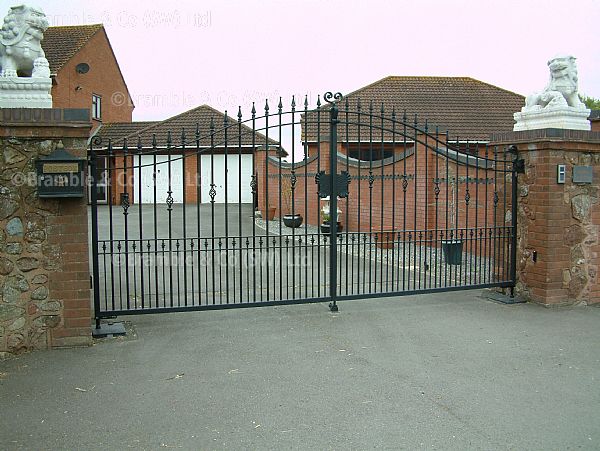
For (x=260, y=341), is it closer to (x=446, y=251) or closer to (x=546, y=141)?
(x=546, y=141)

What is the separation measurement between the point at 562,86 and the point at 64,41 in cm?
2834

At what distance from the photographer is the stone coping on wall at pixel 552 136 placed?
737 cm

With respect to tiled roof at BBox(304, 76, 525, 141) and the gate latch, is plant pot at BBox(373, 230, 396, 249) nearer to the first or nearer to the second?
the gate latch

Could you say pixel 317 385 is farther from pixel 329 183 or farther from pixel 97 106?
pixel 97 106

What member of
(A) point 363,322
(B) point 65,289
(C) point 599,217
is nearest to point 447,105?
(C) point 599,217

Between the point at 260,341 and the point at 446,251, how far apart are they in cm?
489

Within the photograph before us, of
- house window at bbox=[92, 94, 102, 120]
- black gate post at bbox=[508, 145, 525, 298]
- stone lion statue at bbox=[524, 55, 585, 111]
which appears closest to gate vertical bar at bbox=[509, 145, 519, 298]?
black gate post at bbox=[508, 145, 525, 298]

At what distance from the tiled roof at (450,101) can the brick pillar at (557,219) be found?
16.6 m

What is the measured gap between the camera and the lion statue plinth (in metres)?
7.46

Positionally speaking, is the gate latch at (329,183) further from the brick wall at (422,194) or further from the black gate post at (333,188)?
the brick wall at (422,194)

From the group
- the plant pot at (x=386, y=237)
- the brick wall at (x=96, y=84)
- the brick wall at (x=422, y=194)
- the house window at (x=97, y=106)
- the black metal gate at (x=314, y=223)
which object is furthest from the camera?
the house window at (x=97, y=106)

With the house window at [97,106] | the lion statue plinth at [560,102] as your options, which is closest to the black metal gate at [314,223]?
the lion statue plinth at [560,102]

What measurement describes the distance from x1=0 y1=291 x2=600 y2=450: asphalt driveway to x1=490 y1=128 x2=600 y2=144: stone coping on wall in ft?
7.06

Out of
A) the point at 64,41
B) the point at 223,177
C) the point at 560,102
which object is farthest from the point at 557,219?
the point at 64,41
